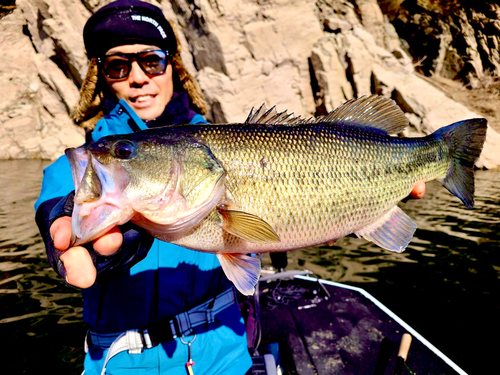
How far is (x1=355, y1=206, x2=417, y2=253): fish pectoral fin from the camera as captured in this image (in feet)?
6.67

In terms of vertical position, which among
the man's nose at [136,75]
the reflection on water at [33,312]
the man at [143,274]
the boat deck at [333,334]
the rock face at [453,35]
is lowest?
the reflection on water at [33,312]

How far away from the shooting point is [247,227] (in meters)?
1.49

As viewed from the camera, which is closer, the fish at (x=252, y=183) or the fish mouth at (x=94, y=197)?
the fish mouth at (x=94, y=197)

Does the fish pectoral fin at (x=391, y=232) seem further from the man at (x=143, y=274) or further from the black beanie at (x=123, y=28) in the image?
the black beanie at (x=123, y=28)

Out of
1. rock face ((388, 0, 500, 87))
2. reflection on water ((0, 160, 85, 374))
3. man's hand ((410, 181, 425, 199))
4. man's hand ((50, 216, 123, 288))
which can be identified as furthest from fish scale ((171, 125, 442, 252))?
rock face ((388, 0, 500, 87))

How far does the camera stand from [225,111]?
16.2 meters

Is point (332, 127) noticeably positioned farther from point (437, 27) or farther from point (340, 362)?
point (437, 27)

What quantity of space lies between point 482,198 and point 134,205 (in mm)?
11315

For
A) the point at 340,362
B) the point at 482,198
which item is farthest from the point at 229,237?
the point at 482,198

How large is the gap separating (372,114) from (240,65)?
52.0 ft

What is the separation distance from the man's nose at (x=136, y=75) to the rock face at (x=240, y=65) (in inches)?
557

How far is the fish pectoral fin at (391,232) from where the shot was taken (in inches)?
80.0

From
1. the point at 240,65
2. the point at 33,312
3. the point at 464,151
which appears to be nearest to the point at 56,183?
the point at 464,151

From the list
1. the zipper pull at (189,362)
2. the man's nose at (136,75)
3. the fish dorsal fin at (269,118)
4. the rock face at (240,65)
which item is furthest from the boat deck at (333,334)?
the rock face at (240,65)
